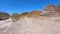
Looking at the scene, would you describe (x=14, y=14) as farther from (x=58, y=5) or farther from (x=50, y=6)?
(x=50, y=6)

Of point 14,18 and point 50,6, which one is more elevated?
point 50,6

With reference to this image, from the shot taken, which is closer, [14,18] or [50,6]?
[14,18]

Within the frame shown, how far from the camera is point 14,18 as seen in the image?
53.5 meters

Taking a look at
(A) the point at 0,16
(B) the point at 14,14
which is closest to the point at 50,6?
(A) the point at 0,16

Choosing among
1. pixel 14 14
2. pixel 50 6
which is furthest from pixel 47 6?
pixel 14 14

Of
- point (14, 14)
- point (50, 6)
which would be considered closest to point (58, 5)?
point (50, 6)

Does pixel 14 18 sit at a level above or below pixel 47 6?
below

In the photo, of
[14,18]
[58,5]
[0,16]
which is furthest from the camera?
[0,16]

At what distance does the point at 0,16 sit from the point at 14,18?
35715 mm

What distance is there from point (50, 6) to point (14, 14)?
41143mm

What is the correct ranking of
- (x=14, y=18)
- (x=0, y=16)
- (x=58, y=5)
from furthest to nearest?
(x=0, y=16), (x=58, y=5), (x=14, y=18)

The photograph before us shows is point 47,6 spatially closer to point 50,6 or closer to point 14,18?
point 50,6

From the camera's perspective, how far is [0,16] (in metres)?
Result: 86.7

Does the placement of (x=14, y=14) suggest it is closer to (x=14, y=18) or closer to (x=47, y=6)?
(x=14, y=18)
